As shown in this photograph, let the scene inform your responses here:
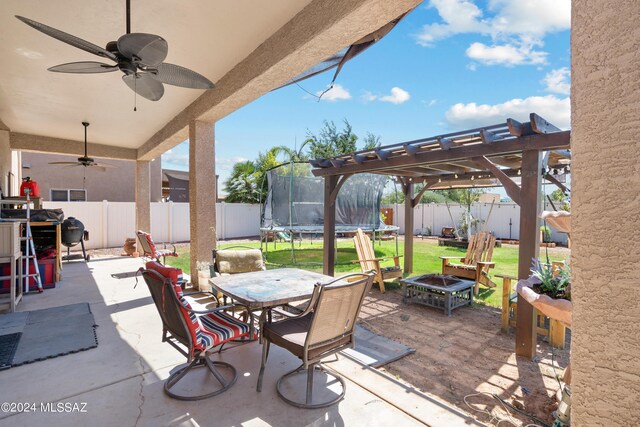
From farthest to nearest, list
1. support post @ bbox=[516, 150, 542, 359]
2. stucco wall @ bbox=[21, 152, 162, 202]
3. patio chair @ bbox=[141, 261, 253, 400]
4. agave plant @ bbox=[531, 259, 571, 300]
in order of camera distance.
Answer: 1. stucco wall @ bbox=[21, 152, 162, 202]
2. support post @ bbox=[516, 150, 542, 359]
3. patio chair @ bbox=[141, 261, 253, 400]
4. agave plant @ bbox=[531, 259, 571, 300]

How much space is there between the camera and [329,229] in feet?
20.4

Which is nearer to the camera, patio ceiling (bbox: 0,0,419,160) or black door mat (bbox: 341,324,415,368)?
patio ceiling (bbox: 0,0,419,160)

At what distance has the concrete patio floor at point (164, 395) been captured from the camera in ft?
7.20

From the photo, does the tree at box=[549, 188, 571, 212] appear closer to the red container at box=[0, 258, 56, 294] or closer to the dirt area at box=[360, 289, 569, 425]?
the dirt area at box=[360, 289, 569, 425]

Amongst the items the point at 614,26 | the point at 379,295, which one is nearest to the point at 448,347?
the point at 379,295

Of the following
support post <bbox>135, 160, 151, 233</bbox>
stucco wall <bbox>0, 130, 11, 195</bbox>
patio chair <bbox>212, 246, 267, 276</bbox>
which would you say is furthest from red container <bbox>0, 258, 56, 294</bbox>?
support post <bbox>135, 160, 151, 233</bbox>

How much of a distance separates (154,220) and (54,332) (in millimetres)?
9552

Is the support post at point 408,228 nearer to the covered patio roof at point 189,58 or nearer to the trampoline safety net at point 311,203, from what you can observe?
the trampoline safety net at point 311,203

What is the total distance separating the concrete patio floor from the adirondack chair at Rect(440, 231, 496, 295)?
12.0ft

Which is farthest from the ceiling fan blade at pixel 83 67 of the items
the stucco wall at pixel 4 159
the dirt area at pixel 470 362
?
the stucco wall at pixel 4 159

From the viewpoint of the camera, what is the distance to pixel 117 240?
1144 centimetres

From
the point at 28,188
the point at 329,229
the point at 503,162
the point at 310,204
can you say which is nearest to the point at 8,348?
the point at 329,229

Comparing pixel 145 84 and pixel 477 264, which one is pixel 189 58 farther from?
pixel 477 264

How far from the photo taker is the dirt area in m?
2.58
